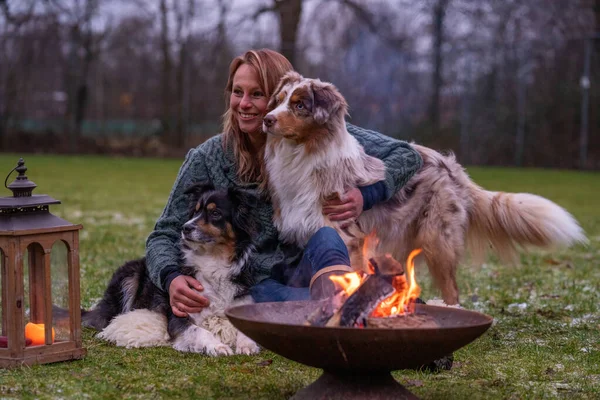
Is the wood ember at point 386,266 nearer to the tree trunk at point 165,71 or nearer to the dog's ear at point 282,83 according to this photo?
the dog's ear at point 282,83

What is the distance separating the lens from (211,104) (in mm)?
21750

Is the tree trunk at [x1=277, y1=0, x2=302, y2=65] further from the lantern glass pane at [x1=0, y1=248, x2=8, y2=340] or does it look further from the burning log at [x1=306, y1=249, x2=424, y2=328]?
the burning log at [x1=306, y1=249, x2=424, y2=328]

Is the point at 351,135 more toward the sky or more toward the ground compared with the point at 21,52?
more toward the ground

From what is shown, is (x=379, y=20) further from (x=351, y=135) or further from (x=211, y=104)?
(x=351, y=135)

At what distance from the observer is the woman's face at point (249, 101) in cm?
A: 453

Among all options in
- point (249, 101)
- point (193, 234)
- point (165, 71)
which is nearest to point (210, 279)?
point (193, 234)

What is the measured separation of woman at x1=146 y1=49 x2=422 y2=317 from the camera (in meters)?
4.20

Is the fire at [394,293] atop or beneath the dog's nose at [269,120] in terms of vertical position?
beneath

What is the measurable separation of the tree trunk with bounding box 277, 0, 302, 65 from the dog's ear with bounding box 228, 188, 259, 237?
15.5m

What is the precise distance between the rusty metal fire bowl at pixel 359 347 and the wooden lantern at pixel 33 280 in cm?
106

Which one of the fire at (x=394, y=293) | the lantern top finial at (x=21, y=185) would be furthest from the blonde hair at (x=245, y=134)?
the fire at (x=394, y=293)

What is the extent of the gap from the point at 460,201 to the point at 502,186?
10885 mm

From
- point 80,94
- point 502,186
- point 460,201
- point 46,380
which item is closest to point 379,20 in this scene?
point 502,186

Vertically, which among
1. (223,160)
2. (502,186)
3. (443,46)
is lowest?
(502,186)
